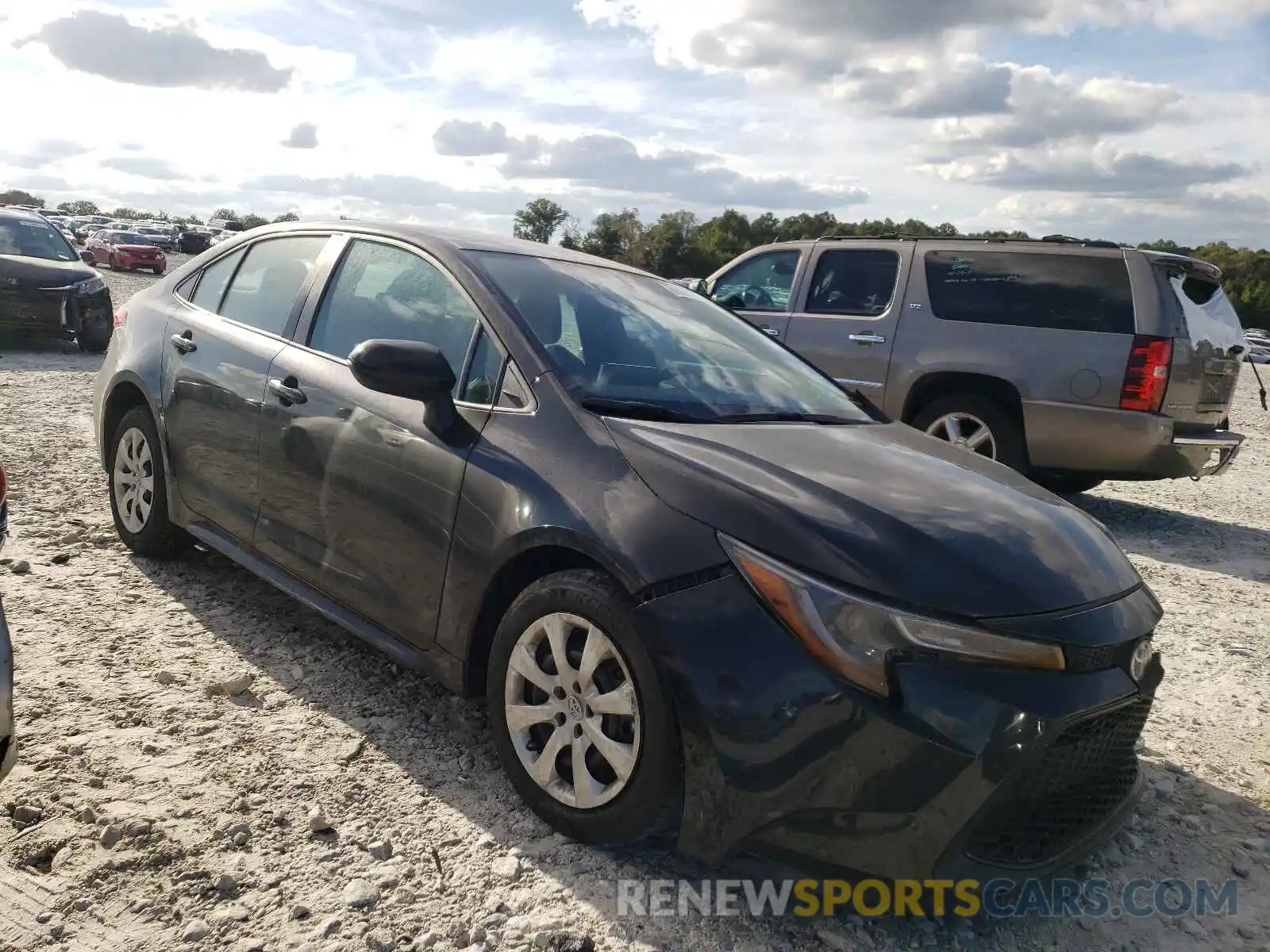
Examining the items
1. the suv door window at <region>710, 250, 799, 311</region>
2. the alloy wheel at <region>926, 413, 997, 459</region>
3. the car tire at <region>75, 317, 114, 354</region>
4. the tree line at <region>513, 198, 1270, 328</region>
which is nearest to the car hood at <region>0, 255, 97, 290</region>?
the car tire at <region>75, 317, 114, 354</region>

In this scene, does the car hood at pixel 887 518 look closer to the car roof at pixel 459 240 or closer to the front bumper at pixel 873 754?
the front bumper at pixel 873 754

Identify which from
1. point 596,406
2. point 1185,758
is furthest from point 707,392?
point 1185,758

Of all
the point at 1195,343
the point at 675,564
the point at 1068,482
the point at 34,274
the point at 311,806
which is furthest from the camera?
the point at 34,274

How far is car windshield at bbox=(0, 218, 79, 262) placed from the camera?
1212 cm

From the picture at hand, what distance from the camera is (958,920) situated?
250cm

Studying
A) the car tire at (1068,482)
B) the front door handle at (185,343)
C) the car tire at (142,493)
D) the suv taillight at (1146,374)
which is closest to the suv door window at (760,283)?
the car tire at (1068,482)

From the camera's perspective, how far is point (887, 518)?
2424 millimetres

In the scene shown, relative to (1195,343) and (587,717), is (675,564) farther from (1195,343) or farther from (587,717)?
(1195,343)

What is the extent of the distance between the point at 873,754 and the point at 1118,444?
5.15 m

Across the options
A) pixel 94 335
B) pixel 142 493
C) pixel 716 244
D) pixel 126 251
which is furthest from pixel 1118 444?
pixel 716 244

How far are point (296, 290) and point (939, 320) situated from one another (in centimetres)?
493

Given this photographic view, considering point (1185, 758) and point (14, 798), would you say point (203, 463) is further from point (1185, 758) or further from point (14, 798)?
point (1185, 758)

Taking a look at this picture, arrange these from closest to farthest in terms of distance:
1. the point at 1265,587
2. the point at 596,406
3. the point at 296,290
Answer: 1. the point at 596,406
2. the point at 296,290
3. the point at 1265,587

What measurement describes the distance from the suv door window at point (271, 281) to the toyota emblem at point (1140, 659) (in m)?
3.08
